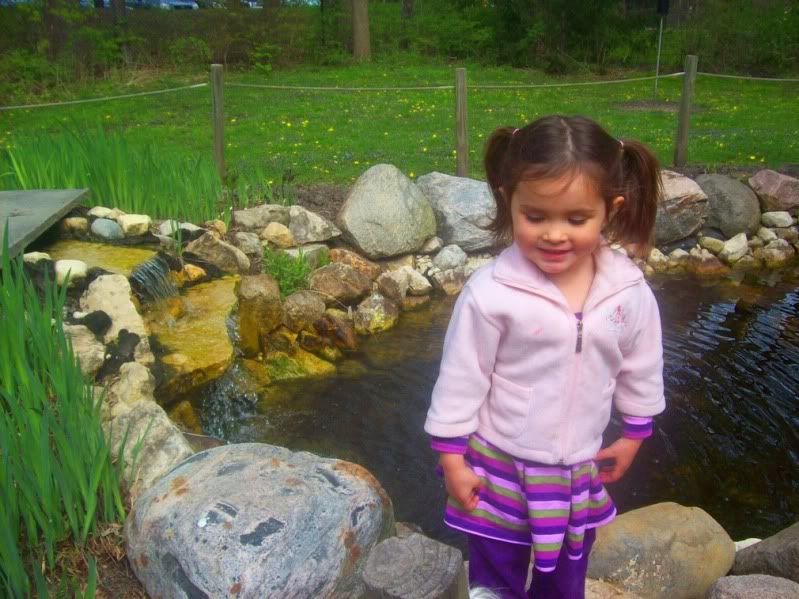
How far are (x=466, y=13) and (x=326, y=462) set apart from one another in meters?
20.1

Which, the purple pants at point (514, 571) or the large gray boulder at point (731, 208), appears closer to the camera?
the purple pants at point (514, 571)

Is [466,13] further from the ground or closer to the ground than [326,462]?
further from the ground

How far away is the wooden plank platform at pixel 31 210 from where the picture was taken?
4480mm

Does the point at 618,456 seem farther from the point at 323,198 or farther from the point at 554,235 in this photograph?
the point at 323,198

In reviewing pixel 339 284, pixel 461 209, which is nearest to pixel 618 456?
pixel 339 284

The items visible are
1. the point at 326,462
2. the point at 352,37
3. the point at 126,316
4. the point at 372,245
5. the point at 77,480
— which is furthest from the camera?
the point at 352,37

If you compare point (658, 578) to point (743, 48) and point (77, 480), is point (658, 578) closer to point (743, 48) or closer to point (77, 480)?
point (77, 480)

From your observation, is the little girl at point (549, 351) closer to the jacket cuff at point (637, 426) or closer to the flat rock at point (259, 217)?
the jacket cuff at point (637, 426)

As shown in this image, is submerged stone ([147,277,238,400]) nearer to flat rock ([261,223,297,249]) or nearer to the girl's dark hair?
flat rock ([261,223,297,249])

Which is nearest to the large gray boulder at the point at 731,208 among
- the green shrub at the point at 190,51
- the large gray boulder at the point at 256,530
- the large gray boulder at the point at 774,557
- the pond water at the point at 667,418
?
the pond water at the point at 667,418

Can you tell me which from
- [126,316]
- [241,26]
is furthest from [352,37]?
[126,316]

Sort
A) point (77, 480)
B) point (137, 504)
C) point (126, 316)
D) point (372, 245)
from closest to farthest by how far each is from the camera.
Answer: point (77, 480) < point (137, 504) < point (126, 316) < point (372, 245)

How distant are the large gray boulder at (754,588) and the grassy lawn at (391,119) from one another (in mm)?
5358

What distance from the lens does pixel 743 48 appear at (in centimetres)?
1748
